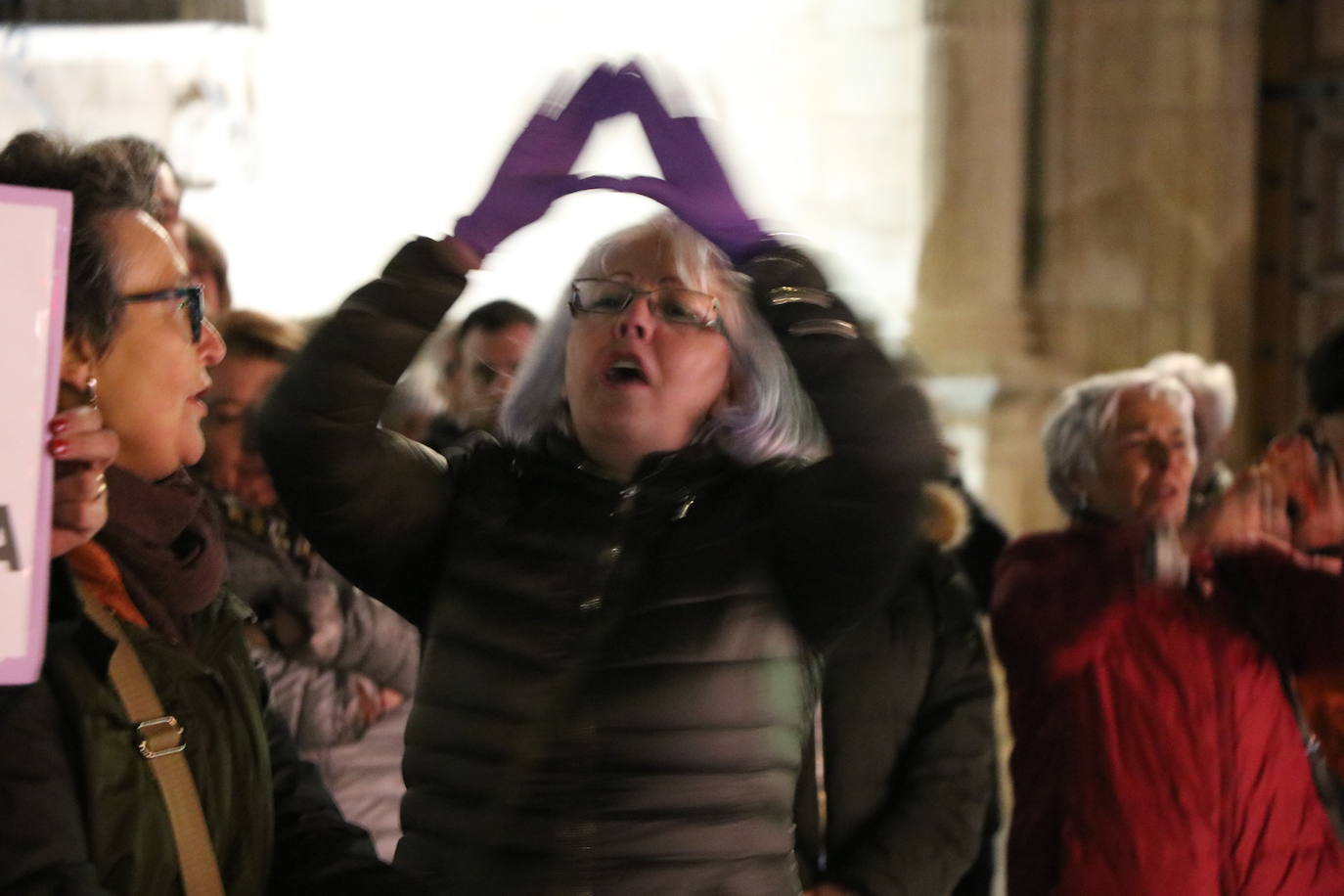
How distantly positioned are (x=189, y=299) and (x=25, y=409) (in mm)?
366

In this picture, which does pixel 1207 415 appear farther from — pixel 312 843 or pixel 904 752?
pixel 312 843

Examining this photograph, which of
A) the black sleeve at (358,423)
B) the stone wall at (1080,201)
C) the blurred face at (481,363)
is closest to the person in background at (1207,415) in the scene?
the blurred face at (481,363)

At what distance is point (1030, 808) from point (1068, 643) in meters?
0.32

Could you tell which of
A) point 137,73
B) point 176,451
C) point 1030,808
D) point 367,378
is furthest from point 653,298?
point 137,73

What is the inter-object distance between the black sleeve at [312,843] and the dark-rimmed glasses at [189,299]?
47cm

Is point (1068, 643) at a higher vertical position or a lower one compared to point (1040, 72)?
lower

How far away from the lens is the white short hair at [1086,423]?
3367 mm

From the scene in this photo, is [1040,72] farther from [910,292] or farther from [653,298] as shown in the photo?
[653,298]

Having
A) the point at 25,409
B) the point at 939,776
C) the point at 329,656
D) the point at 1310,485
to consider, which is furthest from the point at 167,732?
the point at 1310,485

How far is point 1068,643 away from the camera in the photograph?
2.91 meters

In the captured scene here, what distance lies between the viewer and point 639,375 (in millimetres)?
2076

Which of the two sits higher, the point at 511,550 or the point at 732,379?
the point at 732,379

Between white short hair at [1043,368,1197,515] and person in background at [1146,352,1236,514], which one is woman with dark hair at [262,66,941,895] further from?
person in background at [1146,352,1236,514]

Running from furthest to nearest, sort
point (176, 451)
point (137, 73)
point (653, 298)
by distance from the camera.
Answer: point (137, 73) < point (653, 298) < point (176, 451)
